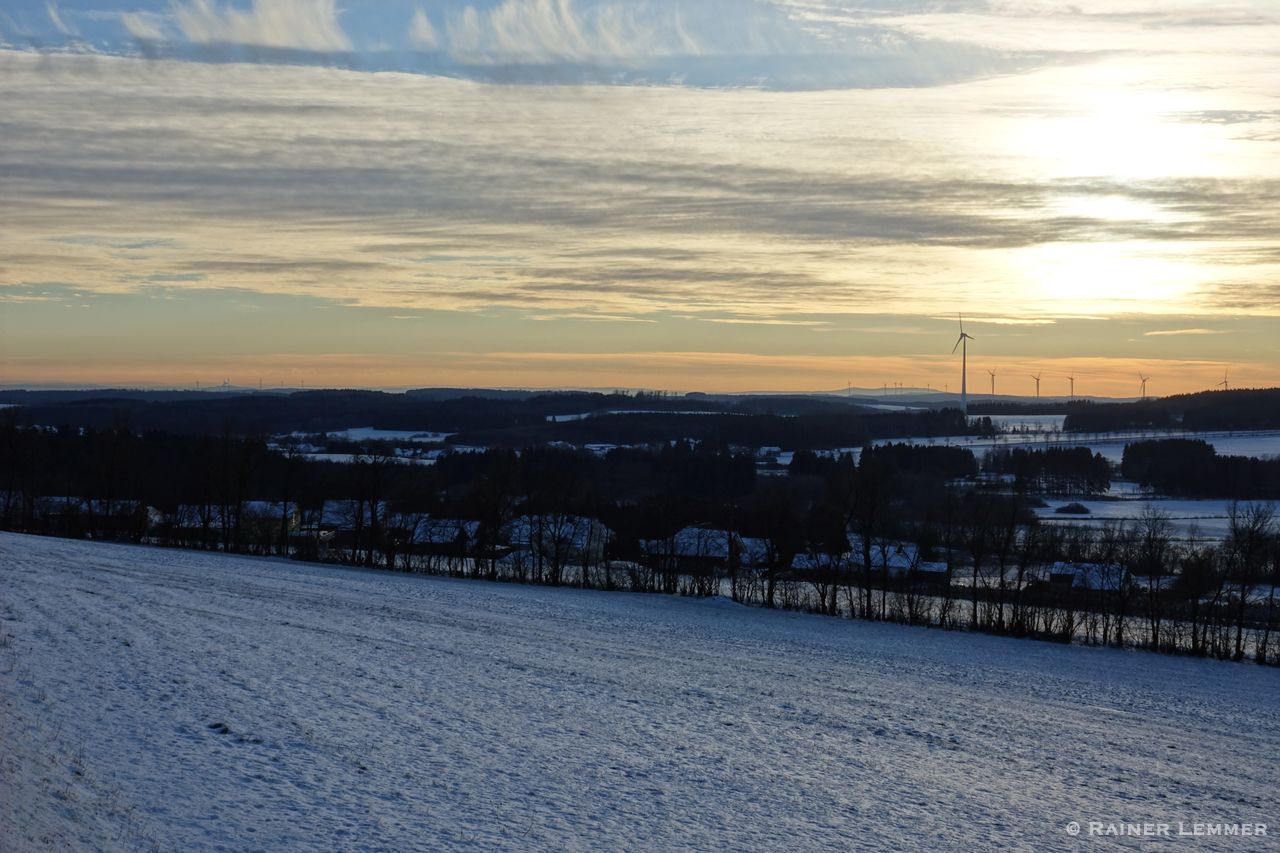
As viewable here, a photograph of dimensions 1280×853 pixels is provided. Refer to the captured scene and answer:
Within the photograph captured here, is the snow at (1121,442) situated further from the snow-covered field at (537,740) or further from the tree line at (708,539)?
the snow-covered field at (537,740)

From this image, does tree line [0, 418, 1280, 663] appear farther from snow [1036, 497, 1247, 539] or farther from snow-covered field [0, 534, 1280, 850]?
snow-covered field [0, 534, 1280, 850]

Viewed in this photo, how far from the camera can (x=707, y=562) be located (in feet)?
205

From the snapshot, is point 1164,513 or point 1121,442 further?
point 1121,442

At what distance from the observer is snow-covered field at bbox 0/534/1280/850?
45.2 feet

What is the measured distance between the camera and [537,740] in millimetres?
18672

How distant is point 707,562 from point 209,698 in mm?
45474

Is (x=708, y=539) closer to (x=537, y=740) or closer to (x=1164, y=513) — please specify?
(x=537, y=740)

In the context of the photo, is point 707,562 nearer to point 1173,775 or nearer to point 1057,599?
point 1057,599

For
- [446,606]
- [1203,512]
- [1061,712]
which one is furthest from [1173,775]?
[1203,512]

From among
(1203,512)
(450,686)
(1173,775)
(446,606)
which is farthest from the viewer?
(1203,512)

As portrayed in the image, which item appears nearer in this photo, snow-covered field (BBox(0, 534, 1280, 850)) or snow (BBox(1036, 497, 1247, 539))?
snow-covered field (BBox(0, 534, 1280, 850))

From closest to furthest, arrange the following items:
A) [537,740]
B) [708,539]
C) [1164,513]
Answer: [537,740], [708,539], [1164,513]

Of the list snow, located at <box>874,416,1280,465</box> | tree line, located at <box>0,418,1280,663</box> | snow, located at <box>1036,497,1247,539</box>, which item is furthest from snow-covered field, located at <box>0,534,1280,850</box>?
snow, located at <box>874,416,1280,465</box>

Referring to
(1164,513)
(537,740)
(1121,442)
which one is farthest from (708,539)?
(1121,442)
